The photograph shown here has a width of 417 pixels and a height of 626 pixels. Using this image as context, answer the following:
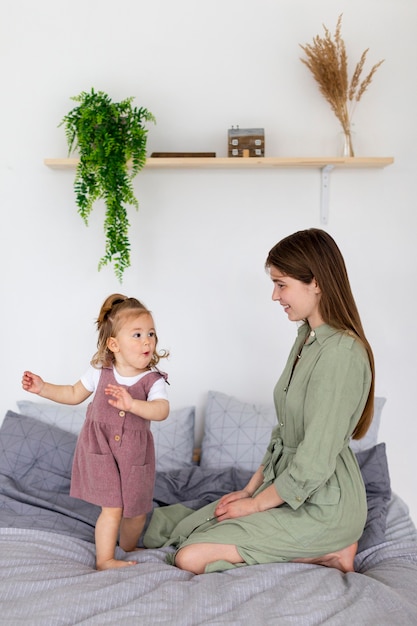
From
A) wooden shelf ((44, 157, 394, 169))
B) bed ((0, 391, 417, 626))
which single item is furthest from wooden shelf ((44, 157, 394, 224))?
bed ((0, 391, 417, 626))

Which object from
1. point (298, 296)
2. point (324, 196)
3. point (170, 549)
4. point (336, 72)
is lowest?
point (170, 549)

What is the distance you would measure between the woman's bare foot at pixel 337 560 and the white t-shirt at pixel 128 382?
581 mm

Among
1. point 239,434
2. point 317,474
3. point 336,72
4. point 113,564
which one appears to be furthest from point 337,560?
point 336,72

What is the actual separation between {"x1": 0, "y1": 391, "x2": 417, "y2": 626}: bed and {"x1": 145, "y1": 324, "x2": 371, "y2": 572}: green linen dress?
7 cm

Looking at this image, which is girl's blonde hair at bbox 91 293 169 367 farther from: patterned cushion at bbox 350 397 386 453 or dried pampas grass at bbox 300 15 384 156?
dried pampas grass at bbox 300 15 384 156

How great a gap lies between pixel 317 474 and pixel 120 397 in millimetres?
542

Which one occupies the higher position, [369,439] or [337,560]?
[369,439]

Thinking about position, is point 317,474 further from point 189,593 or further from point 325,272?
point 325,272

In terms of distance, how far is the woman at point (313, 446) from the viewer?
180cm

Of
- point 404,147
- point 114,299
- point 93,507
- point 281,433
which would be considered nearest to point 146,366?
point 114,299

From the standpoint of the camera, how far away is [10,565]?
175 cm

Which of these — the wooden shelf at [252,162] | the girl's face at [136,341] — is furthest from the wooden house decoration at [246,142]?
the girl's face at [136,341]

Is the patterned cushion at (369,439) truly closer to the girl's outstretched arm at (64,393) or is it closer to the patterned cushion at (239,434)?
the patterned cushion at (239,434)

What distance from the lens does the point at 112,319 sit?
201cm
